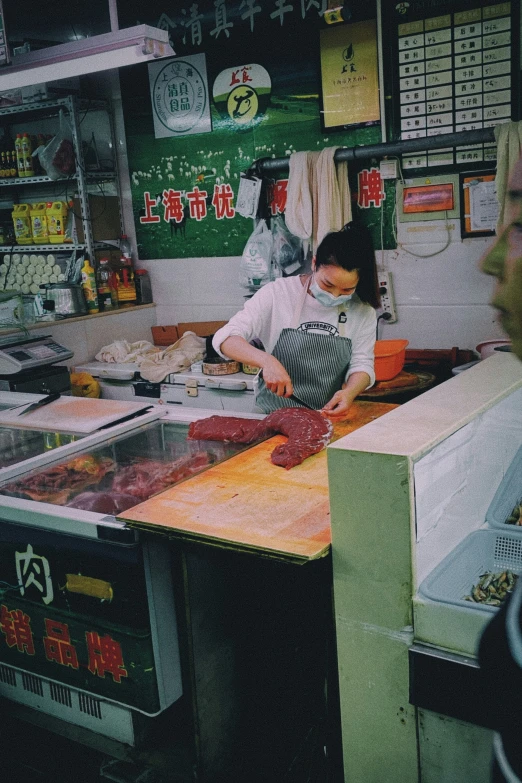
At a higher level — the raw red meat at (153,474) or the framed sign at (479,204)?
the framed sign at (479,204)

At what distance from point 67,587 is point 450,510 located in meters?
1.34

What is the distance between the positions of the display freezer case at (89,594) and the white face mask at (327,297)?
2.77 feet

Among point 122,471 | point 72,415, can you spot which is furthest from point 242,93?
point 122,471

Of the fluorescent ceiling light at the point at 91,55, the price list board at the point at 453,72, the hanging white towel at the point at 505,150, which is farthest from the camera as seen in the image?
the price list board at the point at 453,72

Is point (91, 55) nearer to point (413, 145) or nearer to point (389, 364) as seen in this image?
point (413, 145)

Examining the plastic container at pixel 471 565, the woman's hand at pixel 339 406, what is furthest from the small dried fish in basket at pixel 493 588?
the woman's hand at pixel 339 406

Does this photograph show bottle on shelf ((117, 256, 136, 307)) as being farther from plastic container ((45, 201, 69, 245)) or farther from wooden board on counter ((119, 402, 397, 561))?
wooden board on counter ((119, 402, 397, 561))

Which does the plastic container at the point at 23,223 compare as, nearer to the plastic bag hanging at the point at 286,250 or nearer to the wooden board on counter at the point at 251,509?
the plastic bag hanging at the point at 286,250

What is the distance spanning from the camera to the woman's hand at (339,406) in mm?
3164

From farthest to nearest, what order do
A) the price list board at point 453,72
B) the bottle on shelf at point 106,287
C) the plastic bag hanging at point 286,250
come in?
the bottle on shelf at point 106,287
the plastic bag hanging at point 286,250
the price list board at point 453,72

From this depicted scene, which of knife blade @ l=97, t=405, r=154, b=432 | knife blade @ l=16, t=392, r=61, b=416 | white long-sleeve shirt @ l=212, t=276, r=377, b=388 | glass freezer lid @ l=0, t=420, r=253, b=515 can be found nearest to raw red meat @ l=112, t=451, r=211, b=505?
glass freezer lid @ l=0, t=420, r=253, b=515

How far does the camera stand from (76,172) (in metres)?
5.85

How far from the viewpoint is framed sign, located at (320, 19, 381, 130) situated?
15.5 ft

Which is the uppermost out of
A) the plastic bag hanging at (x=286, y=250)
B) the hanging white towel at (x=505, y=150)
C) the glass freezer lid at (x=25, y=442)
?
the hanging white towel at (x=505, y=150)
